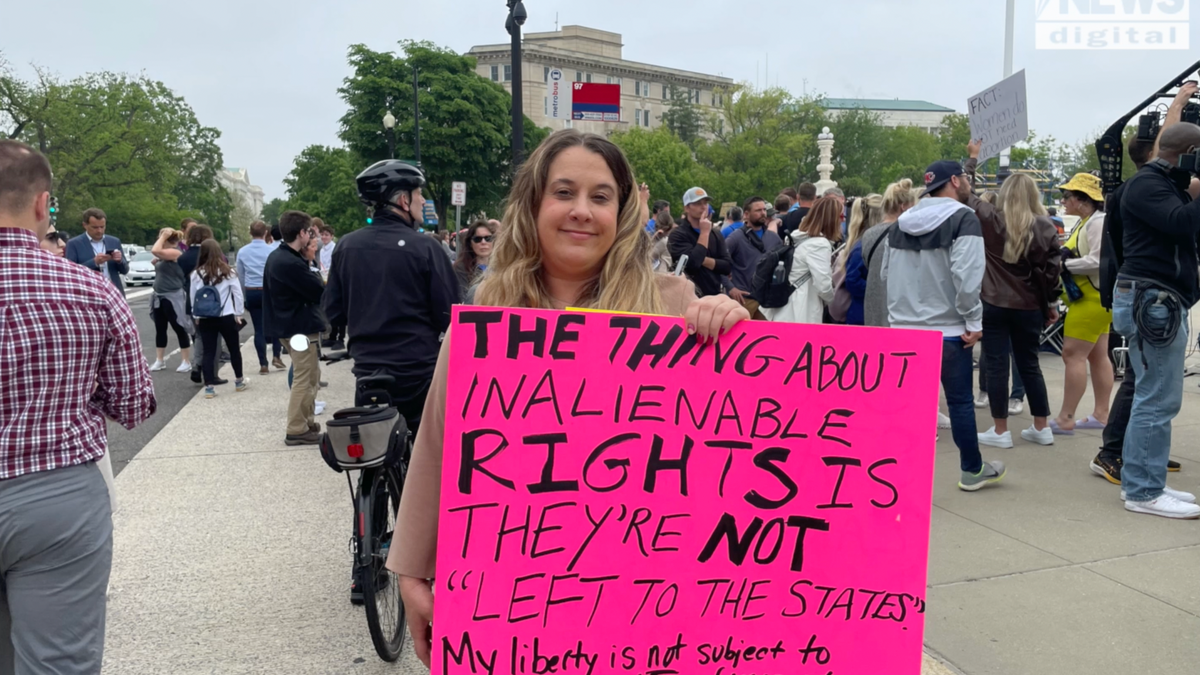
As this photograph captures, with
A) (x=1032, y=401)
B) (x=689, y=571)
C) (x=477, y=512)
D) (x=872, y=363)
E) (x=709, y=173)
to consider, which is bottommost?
(x=1032, y=401)

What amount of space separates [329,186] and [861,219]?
5335 cm

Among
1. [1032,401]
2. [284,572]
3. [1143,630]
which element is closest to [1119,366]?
[1032,401]

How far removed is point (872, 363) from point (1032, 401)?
575cm

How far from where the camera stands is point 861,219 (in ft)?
25.7

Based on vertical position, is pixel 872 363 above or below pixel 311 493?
above

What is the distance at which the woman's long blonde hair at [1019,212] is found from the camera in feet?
21.8

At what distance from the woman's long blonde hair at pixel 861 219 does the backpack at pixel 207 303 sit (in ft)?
21.4

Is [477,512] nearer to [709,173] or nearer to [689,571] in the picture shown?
[689,571]

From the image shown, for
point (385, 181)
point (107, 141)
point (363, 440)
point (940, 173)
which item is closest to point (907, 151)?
point (107, 141)

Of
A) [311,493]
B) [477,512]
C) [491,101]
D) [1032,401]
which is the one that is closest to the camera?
[477,512]

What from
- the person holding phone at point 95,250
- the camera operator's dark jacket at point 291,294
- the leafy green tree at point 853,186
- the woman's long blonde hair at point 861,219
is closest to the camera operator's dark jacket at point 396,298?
the camera operator's dark jacket at point 291,294

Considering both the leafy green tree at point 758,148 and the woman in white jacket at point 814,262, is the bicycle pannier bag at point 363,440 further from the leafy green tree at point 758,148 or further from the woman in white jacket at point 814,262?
the leafy green tree at point 758,148

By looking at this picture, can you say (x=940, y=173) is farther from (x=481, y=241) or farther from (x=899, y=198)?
(x=481, y=241)

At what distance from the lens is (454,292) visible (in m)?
4.49
